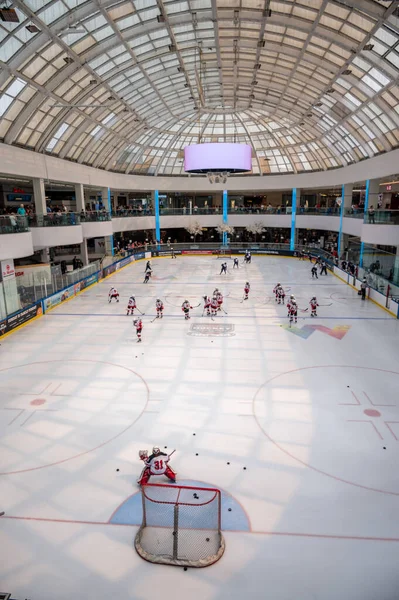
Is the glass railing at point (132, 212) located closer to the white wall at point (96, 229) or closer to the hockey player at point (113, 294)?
the white wall at point (96, 229)

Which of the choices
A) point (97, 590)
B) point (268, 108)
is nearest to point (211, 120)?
point (268, 108)

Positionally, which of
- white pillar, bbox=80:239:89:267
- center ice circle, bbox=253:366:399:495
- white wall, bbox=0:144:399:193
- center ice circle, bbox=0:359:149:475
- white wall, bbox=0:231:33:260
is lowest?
center ice circle, bbox=0:359:149:475

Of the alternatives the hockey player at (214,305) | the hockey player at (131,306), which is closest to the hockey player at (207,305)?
the hockey player at (214,305)

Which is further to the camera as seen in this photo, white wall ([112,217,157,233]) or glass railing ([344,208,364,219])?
white wall ([112,217,157,233])

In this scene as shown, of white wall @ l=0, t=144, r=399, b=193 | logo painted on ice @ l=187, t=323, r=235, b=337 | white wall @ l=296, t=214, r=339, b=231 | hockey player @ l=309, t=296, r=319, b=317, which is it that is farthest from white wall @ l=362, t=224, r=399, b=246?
white wall @ l=296, t=214, r=339, b=231

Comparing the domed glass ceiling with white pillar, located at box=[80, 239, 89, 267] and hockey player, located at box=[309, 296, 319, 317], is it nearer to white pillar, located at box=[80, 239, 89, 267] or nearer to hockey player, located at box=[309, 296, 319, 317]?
white pillar, located at box=[80, 239, 89, 267]

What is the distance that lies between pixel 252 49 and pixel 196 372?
867 inches

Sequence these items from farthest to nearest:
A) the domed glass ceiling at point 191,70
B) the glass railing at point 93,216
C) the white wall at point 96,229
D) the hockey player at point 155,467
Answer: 1. the white wall at point 96,229
2. the glass railing at point 93,216
3. the domed glass ceiling at point 191,70
4. the hockey player at point 155,467

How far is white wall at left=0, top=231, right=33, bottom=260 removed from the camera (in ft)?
61.8

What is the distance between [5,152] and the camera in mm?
22703

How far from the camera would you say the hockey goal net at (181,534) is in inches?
238

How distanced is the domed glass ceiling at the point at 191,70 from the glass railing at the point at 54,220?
188 inches

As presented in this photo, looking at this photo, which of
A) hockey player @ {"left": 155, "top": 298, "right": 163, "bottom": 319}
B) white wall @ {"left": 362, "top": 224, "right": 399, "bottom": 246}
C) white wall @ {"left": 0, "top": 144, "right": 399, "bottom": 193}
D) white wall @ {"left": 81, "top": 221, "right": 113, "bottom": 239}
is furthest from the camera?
white wall @ {"left": 81, "top": 221, "right": 113, "bottom": 239}

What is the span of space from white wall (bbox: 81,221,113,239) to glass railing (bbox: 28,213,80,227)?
3481mm
